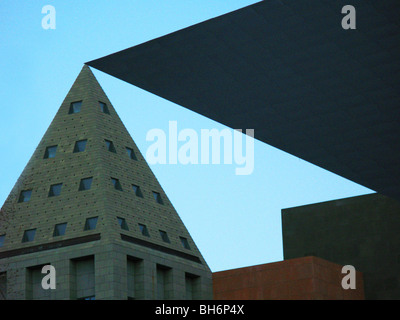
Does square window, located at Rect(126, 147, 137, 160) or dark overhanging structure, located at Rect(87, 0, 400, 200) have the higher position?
square window, located at Rect(126, 147, 137, 160)

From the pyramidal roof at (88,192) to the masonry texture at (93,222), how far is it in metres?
0.08

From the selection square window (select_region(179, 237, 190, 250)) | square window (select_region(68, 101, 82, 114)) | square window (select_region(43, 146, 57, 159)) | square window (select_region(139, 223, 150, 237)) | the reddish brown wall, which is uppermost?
square window (select_region(68, 101, 82, 114))

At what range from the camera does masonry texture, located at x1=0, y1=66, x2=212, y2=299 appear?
59.6m

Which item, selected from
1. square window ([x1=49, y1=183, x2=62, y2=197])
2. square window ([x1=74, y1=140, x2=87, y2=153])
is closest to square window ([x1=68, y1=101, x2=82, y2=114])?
square window ([x1=74, y1=140, x2=87, y2=153])

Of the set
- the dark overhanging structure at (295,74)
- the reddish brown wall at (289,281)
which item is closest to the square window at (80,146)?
the reddish brown wall at (289,281)

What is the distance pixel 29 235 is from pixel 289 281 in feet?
61.8

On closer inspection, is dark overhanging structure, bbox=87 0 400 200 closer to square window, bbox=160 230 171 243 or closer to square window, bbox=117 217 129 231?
square window, bbox=117 217 129 231

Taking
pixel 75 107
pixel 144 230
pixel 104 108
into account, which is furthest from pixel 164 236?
pixel 75 107

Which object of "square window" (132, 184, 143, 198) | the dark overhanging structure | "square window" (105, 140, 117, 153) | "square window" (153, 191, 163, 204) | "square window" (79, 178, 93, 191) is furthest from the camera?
"square window" (153, 191, 163, 204)

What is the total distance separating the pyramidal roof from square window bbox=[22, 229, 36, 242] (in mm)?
72

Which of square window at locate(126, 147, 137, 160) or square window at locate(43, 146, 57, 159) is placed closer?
square window at locate(43, 146, 57, 159)

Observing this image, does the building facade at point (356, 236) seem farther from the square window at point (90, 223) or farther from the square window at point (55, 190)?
the square window at point (55, 190)

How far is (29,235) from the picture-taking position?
6294cm
